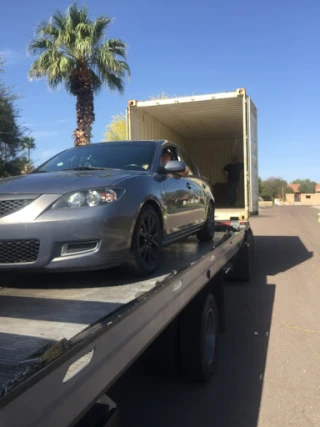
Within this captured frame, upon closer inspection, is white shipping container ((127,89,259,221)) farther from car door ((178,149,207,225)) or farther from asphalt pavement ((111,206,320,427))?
asphalt pavement ((111,206,320,427))

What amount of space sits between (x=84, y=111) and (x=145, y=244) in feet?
51.7

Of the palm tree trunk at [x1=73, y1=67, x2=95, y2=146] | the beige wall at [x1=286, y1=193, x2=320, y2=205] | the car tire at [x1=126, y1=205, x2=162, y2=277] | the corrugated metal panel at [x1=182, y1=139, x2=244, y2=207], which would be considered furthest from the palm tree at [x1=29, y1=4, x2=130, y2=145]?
the beige wall at [x1=286, y1=193, x2=320, y2=205]

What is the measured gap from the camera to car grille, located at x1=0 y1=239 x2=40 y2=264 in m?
2.89

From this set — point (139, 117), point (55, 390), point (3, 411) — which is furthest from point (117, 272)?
point (139, 117)

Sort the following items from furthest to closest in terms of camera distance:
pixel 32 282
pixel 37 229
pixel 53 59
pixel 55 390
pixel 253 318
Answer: pixel 53 59, pixel 253 318, pixel 32 282, pixel 37 229, pixel 55 390

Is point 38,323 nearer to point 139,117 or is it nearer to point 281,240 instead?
point 139,117

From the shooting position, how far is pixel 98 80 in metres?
18.7

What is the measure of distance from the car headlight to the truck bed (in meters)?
0.58

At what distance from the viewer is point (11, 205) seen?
2.96 metres

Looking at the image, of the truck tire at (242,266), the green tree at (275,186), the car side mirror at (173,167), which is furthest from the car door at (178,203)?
the green tree at (275,186)

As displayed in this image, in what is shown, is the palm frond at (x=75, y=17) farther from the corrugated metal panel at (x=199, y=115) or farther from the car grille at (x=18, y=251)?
the car grille at (x=18, y=251)

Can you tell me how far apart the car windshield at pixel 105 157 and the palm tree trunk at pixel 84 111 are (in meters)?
13.9

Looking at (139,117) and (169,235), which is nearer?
(169,235)

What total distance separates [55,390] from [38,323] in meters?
0.69
